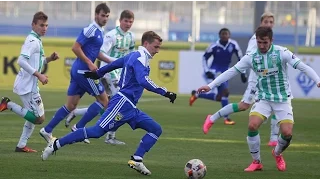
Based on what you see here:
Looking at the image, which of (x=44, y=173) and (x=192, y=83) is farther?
(x=192, y=83)

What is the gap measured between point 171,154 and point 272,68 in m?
2.45

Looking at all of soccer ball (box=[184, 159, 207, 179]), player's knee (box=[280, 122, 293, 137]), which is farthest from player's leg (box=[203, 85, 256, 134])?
soccer ball (box=[184, 159, 207, 179])

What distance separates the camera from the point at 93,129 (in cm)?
1035

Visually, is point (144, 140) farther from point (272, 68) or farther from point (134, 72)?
point (272, 68)

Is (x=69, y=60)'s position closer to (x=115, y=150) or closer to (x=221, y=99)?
(x=221, y=99)

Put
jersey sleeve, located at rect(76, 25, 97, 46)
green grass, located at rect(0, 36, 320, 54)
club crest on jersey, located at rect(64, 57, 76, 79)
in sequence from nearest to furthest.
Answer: jersey sleeve, located at rect(76, 25, 97, 46) → club crest on jersey, located at rect(64, 57, 76, 79) → green grass, located at rect(0, 36, 320, 54)

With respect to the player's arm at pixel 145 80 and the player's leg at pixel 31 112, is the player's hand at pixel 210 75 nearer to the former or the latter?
the player's leg at pixel 31 112

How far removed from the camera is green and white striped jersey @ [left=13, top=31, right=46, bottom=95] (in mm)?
12312

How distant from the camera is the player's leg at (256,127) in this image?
10883 mm

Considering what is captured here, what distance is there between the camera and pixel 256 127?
35.6ft

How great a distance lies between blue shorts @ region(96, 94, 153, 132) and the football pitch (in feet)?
1.89

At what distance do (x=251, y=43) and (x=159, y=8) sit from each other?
87.7 ft

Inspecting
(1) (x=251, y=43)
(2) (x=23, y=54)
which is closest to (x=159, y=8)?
(1) (x=251, y=43)

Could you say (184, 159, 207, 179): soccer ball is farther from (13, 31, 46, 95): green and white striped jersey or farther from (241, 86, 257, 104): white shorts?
(241, 86, 257, 104): white shorts
